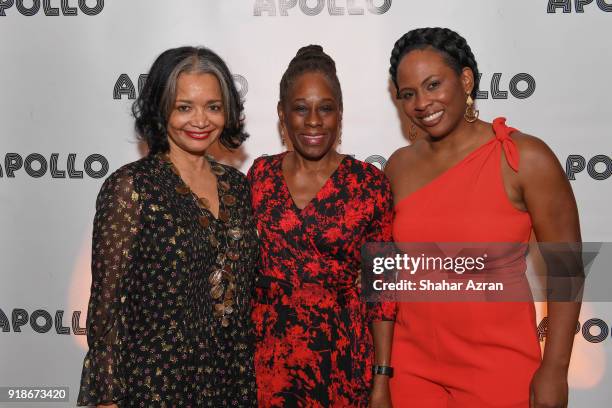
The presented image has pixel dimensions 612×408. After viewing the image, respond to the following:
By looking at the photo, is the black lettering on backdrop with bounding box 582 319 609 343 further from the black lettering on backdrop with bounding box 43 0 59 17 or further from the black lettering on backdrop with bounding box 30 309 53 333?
the black lettering on backdrop with bounding box 43 0 59 17

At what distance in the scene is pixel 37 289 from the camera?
3.07 meters

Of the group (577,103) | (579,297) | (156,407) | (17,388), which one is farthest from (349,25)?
(17,388)

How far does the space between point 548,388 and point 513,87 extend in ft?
4.63

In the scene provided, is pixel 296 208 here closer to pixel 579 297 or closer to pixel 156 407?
pixel 156 407

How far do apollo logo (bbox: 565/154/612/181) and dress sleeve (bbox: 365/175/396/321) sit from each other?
45.9 inches

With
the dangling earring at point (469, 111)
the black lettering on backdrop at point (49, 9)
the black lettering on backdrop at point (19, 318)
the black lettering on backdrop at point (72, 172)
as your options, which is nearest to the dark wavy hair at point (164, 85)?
the dangling earring at point (469, 111)

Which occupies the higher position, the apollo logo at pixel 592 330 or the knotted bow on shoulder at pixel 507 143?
the knotted bow on shoulder at pixel 507 143

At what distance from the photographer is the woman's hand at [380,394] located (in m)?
2.10

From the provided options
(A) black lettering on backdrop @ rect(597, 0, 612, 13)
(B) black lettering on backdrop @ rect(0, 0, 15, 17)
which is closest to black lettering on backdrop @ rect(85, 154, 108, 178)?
(B) black lettering on backdrop @ rect(0, 0, 15, 17)

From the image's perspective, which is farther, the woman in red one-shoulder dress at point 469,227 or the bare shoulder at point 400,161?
the bare shoulder at point 400,161

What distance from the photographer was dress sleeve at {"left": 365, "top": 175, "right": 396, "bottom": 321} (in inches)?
84.2

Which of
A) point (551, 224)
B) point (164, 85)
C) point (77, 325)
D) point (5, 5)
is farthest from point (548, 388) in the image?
point (5, 5)

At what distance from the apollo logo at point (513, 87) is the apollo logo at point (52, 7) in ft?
5.98

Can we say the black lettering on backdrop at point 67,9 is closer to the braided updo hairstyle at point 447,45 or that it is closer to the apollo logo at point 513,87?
the braided updo hairstyle at point 447,45
